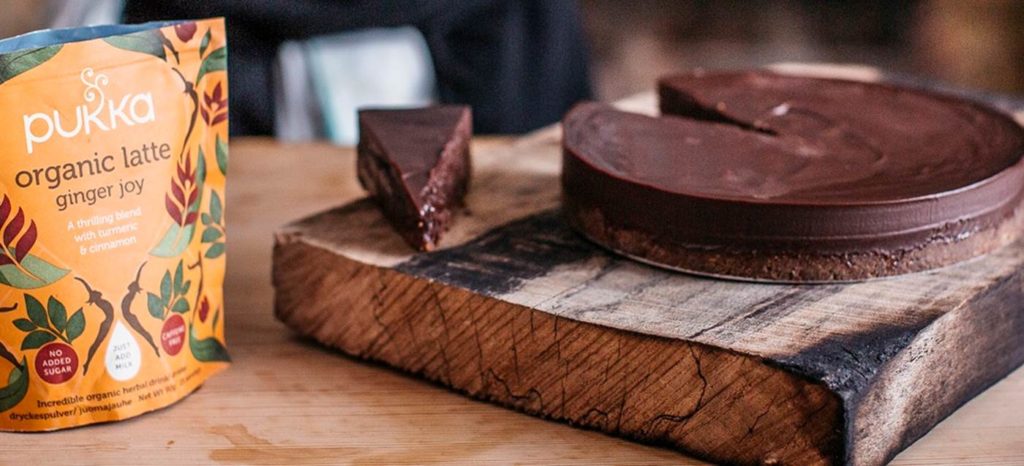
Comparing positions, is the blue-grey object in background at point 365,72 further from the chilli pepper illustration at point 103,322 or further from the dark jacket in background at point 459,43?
the chilli pepper illustration at point 103,322

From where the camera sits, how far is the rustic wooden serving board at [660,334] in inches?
42.8

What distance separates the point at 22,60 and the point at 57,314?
25 cm

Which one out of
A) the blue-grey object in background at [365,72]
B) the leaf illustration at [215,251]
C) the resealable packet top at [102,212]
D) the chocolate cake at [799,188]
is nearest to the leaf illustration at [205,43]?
the resealable packet top at [102,212]

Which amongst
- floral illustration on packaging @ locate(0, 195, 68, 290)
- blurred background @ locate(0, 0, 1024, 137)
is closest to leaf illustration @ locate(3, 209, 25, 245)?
floral illustration on packaging @ locate(0, 195, 68, 290)

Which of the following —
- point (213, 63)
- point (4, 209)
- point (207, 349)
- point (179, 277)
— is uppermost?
point (213, 63)

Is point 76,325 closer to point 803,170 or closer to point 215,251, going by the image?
point 215,251

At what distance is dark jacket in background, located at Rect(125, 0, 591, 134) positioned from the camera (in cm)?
227

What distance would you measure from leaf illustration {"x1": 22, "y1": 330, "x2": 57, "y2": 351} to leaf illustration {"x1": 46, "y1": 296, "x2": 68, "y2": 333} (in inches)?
0.4

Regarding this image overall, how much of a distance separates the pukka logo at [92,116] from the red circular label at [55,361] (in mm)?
195

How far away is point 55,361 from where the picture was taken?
114 cm

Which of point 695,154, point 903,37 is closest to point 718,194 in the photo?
point 695,154

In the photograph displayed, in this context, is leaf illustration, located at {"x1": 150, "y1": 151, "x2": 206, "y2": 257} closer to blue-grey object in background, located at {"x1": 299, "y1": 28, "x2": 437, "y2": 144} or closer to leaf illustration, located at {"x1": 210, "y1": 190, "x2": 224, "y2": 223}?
leaf illustration, located at {"x1": 210, "y1": 190, "x2": 224, "y2": 223}

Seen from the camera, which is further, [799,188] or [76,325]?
[799,188]

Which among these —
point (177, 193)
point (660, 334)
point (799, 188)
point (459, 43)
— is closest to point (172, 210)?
point (177, 193)
